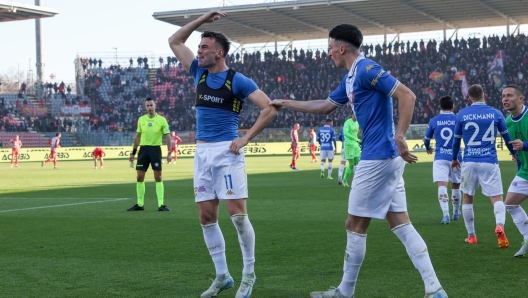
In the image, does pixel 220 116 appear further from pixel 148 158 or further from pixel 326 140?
pixel 326 140

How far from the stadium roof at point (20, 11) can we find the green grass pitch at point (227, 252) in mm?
32906

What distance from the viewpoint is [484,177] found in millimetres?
9484

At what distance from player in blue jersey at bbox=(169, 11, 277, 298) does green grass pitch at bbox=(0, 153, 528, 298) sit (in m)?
0.42

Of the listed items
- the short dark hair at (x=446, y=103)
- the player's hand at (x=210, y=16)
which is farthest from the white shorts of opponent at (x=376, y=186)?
the short dark hair at (x=446, y=103)

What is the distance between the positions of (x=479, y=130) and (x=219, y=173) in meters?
4.31

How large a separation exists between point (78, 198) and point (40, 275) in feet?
35.9

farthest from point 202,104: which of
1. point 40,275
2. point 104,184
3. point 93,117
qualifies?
point 93,117

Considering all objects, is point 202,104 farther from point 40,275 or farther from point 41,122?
point 41,122

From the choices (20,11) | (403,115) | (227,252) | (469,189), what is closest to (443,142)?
(469,189)

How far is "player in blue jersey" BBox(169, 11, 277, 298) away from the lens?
6551mm

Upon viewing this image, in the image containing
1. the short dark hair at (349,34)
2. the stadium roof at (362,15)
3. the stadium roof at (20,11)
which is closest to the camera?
the short dark hair at (349,34)

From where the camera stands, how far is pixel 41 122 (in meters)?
55.9

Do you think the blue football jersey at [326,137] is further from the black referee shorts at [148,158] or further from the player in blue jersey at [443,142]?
the player in blue jersey at [443,142]

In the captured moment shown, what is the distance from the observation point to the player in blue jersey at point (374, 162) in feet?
18.6
